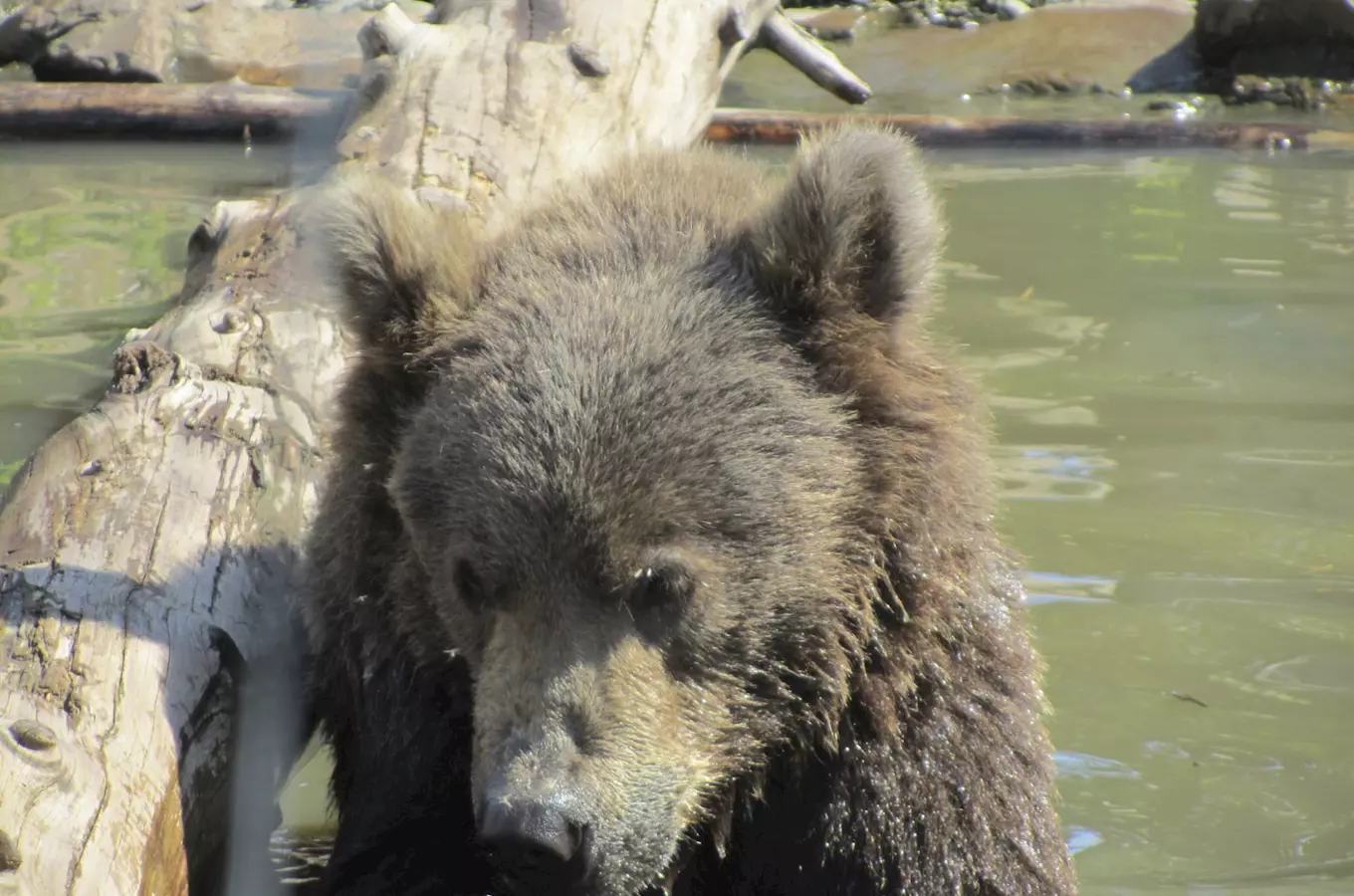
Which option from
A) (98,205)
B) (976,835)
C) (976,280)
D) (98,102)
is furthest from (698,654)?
(98,102)

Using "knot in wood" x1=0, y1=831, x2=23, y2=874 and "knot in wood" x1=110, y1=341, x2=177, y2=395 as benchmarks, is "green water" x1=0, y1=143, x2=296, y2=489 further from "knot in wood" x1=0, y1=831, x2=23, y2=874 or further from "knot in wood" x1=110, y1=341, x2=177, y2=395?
Answer: "knot in wood" x1=0, y1=831, x2=23, y2=874

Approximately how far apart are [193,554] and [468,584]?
1.04 m

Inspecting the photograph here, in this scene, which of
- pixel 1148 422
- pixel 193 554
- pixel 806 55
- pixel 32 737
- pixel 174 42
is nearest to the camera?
pixel 32 737

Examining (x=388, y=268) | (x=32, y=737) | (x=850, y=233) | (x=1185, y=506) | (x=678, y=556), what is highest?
(x=850, y=233)

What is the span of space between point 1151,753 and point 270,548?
10.1 feet

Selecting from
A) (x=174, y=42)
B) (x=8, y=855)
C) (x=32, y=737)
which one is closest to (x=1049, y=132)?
(x=174, y=42)

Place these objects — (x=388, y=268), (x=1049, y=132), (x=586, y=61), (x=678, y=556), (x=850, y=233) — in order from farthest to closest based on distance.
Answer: (x=1049, y=132) < (x=586, y=61) < (x=388, y=268) < (x=850, y=233) < (x=678, y=556)

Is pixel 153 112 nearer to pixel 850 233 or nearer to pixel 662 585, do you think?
pixel 850 233

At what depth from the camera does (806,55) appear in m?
10.6

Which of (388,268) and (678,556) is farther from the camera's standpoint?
(388,268)

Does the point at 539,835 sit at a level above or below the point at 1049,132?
below

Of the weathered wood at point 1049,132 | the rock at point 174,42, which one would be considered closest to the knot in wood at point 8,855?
the weathered wood at point 1049,132

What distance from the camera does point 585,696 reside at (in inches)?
151

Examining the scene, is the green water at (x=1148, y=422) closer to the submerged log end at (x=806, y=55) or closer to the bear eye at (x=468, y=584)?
the submerged log end at (x=806, y=55)
